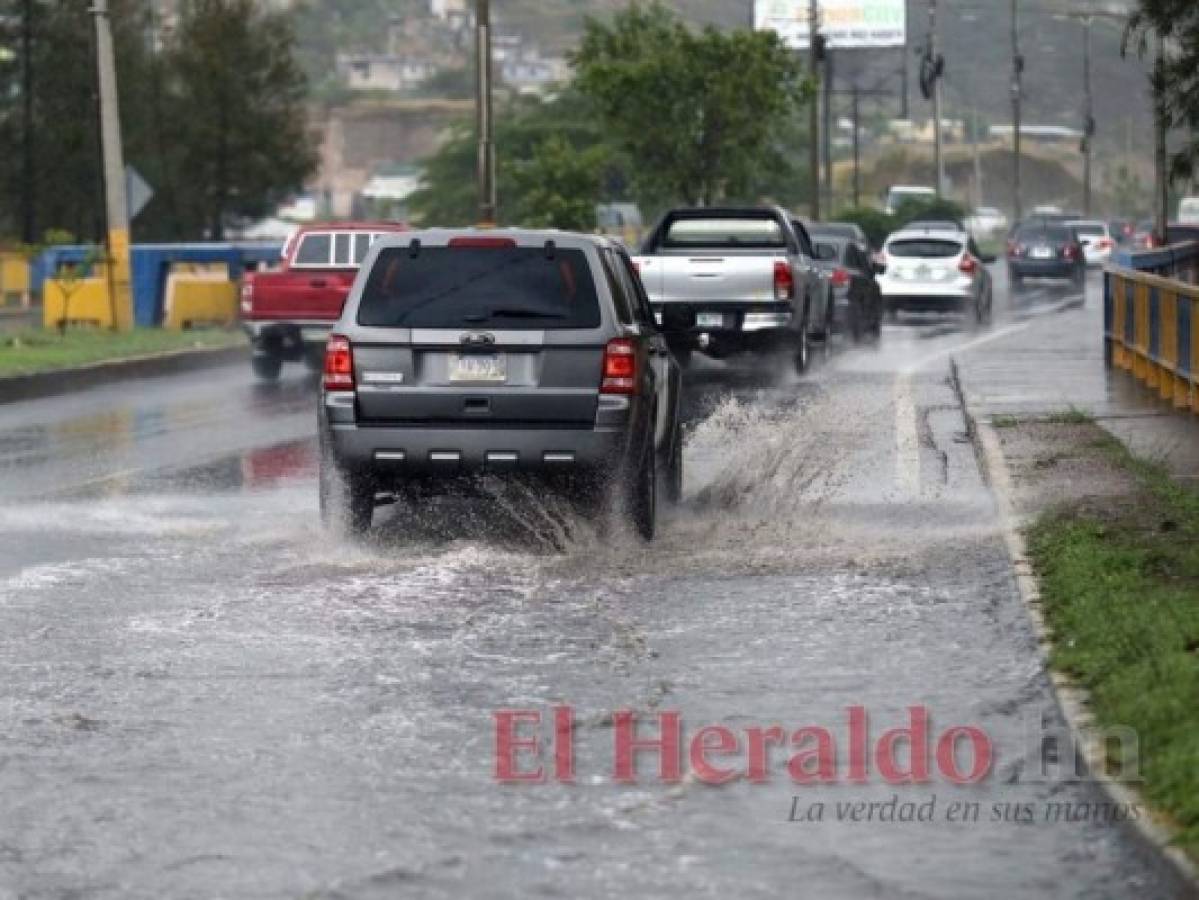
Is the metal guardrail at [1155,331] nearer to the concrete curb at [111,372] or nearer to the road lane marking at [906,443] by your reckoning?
the road lane marking at [906,443]

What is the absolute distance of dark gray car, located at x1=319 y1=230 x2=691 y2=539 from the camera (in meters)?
14.5

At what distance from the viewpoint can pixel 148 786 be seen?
340 inches

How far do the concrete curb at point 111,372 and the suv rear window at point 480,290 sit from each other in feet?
47.7

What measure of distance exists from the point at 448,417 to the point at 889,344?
2565cm

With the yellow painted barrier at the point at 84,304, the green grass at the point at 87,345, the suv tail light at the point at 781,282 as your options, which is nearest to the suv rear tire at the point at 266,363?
the green grass at the point at 87,345

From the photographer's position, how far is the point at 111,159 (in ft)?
128

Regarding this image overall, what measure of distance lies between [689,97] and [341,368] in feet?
144

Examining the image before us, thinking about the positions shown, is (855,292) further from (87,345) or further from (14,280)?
(14,280)

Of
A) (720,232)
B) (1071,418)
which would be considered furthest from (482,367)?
(720,232)

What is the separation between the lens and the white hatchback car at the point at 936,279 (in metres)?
47.6

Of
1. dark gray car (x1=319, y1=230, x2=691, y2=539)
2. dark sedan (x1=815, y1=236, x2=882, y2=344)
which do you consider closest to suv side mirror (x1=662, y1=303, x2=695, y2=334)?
dark gray car (x1=319, y1=230, x2=691, y2=539)

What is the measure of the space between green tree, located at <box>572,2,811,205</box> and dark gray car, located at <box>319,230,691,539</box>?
4184 centimetres

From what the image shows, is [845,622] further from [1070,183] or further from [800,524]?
[1070,183]

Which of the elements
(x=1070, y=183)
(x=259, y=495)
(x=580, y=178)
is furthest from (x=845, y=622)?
(x=1070, y=183)
